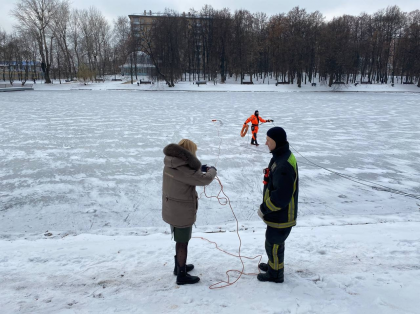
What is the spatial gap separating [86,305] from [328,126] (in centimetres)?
1395

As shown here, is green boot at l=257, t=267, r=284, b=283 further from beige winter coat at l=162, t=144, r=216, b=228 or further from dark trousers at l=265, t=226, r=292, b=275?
beige winter coat at l=162, t=144, r=216, b=228

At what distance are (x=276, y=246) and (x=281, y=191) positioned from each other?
2.34 ft

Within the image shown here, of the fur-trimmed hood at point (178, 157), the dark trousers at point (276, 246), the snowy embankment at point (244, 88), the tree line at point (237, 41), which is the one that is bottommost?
the dark trousers at point (276, 246)

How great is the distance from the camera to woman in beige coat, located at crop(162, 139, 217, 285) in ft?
9.43

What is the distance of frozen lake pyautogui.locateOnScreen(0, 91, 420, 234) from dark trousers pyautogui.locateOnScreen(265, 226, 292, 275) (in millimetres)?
2165

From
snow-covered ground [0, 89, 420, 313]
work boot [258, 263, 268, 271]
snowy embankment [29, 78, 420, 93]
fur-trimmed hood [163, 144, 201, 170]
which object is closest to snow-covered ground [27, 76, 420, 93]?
snowy embankment [29, 78, 420, 93]

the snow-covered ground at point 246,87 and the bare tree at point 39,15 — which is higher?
the bare tree at point 39,15

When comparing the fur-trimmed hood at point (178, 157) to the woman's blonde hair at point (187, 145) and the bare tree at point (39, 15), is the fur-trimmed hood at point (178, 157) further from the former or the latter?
the bare tree at point (39, 15)

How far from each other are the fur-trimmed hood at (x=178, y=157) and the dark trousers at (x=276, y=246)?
1100 millimetres

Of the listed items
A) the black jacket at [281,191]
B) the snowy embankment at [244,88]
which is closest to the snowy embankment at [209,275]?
the black jacket at [281,191]

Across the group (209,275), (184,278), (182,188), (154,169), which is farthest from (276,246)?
(154,169)

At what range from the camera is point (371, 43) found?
55000mm

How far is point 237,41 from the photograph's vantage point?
5256cm

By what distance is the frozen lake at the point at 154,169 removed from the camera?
5.70m
